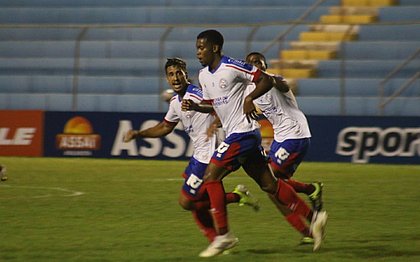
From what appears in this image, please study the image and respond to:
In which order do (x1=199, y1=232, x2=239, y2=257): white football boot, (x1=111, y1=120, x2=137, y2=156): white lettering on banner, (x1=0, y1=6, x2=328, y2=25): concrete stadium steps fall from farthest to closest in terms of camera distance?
(x1=0, y1=6, x2=328, y2=25): concrete stadium steps, (x1=111, y1=120, x2=137, y2=156): white lettering on banner, (x1=199, y1=232, x2=239, y2=257): white football boot

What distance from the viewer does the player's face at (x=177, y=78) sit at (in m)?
9.33

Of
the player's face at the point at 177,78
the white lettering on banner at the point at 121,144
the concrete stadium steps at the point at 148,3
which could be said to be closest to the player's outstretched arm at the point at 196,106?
the player's face at the point at 177,78

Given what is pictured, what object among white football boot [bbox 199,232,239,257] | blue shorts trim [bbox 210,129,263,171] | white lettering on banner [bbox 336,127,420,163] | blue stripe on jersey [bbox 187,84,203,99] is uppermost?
blue stripe on jersey [bbox 187,84,203,99]

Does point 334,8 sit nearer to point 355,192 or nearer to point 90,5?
point 90,5

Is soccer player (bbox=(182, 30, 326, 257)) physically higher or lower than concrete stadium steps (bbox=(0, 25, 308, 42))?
higher

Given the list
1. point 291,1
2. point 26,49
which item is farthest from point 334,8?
point 26,49

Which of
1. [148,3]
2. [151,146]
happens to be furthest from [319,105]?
[148,3]

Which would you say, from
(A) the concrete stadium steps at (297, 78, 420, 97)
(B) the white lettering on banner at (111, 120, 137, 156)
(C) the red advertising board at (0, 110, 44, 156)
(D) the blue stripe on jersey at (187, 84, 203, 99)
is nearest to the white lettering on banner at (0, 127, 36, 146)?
(C) the red advertising board at (0, 110, 44, 156)

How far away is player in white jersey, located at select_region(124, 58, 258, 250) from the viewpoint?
931cm

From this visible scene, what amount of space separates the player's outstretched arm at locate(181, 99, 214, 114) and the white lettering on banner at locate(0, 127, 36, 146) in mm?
15921

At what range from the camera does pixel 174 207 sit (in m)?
13.6

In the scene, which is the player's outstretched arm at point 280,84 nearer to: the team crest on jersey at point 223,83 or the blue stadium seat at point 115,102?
the team crest on jersey at point 223,83

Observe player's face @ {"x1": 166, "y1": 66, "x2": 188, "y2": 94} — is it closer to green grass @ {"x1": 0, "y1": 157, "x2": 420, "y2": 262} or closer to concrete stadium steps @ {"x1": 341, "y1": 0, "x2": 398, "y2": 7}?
green grass @ {"x1": 0, "y1": 157, "x2": 420, "y2": 262}

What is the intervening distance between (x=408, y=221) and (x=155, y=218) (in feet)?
9.74
